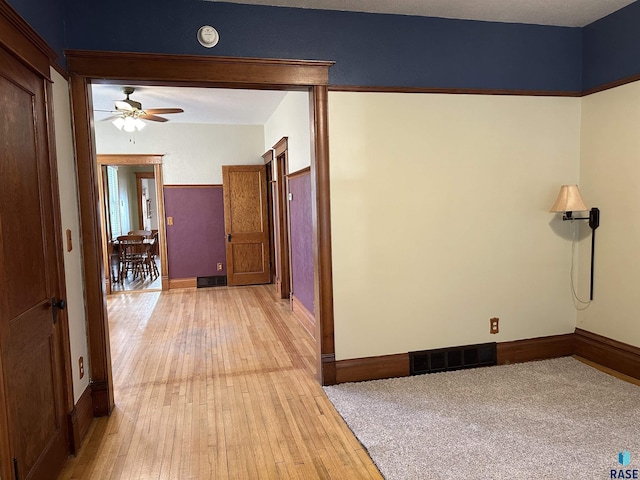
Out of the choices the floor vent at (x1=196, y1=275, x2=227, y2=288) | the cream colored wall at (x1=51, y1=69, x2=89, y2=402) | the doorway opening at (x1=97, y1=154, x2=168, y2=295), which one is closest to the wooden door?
the floor vent at (x1=196, y1=275, x2=227, y2=288)

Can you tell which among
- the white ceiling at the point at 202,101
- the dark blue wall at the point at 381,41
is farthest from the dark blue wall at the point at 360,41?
the white ceiling at the point at 202,101

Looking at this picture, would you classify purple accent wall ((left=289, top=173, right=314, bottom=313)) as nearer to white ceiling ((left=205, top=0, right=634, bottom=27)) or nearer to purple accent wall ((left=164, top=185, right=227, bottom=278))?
white ceiling ((left=205, top=0, right=634, bottom=27))

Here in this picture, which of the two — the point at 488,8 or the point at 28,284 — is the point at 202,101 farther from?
the point at 28,284

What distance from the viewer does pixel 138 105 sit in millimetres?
5195

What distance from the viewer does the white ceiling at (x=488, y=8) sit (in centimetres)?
304

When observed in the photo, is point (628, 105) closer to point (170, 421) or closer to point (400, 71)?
point (400, 71)

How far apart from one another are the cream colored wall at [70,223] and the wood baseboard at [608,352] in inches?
151

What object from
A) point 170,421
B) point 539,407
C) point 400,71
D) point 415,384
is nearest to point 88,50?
point 400,71

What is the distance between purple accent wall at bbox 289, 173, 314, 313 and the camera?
15.3 ft

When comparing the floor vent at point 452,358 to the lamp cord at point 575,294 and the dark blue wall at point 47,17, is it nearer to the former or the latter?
the lamp cord at point 575,294

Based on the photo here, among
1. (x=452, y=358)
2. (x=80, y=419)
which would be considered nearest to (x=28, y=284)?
(x=80, y=419)

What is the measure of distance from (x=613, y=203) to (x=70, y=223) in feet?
12.7

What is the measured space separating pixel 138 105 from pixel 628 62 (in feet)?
15.9

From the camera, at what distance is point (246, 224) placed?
24.3 feet
